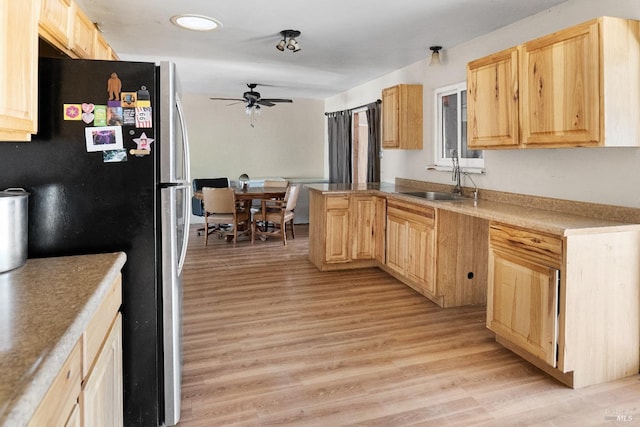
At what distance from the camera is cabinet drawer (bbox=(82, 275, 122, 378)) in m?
1.15

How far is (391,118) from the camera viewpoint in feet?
15.8

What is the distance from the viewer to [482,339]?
9.52ft

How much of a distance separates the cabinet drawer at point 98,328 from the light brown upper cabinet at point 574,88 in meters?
2.46

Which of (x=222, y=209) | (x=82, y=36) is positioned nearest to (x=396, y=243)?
(x=222, y=209)

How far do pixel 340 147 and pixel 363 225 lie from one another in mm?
2899

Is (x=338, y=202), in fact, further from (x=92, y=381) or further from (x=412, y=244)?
(x=92, y=381)

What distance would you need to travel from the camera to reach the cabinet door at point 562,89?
2305mm

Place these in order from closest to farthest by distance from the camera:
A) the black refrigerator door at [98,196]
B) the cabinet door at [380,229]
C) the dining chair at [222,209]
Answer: the black refrigerator door at [98,196] < the cabinet door at [380,229] < the dining chair at [222,209]

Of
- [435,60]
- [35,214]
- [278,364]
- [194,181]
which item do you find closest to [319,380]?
[278,364]

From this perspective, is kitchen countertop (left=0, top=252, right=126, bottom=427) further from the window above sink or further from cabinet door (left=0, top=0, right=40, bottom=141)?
the window above sink

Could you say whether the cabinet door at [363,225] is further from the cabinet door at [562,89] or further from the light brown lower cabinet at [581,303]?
the light brown lower cabinet at [581,303]

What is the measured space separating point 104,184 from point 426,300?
2784 millimetres

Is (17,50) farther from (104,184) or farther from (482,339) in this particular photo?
(482,339)

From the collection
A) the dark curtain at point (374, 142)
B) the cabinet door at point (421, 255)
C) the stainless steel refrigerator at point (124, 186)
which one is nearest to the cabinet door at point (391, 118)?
the dark curtain at point (374, 142)
